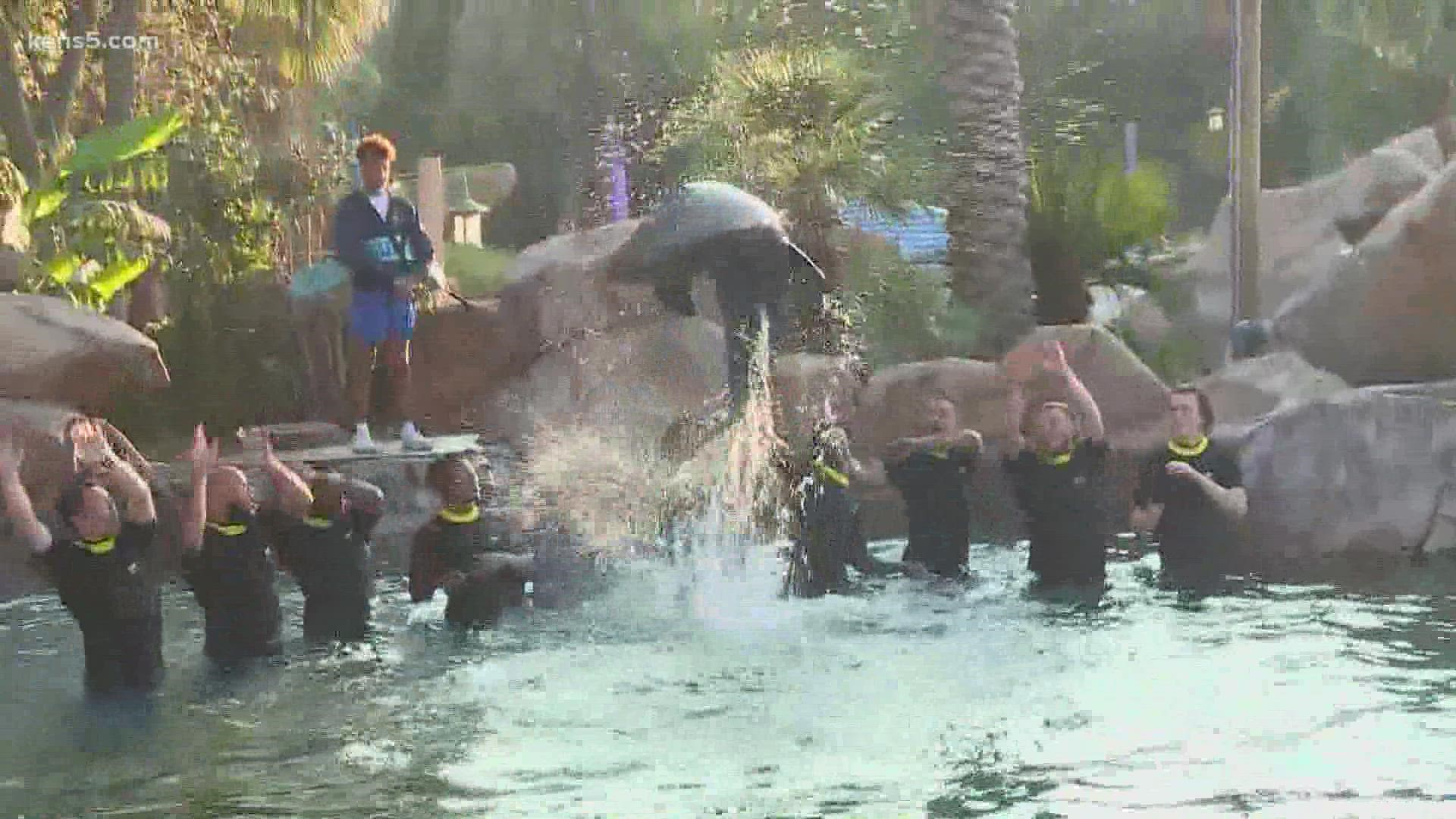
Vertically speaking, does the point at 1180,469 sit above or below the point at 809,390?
A: below

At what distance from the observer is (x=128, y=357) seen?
23.6 ft

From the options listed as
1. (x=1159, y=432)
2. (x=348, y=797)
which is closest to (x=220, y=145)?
(x=348, y=797)

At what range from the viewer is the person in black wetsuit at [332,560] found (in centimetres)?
681

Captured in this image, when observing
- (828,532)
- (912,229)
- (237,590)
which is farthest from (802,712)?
(912,229)

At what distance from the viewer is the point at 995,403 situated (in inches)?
328

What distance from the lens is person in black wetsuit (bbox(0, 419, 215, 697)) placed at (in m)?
6.20

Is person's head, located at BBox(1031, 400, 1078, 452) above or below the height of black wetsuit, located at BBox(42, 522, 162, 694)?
above

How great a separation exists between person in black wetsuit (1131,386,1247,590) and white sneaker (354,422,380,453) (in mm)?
2639

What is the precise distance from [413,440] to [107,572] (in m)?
1.45

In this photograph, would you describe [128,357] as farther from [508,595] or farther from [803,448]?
[803,448]

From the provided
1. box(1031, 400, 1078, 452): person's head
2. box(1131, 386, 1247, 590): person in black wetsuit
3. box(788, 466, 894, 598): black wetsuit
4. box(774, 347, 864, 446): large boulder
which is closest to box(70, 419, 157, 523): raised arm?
box(788, 466, 894, 598): black wetsuit

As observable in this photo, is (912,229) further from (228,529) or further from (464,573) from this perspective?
(228,529)

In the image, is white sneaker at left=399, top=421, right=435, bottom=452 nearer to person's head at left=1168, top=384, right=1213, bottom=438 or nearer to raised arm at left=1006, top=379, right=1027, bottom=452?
raised arm at left=1006, top=379, right=1027, bottom=452

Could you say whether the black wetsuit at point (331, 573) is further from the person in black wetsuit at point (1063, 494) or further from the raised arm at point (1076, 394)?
the raised arm at point (1076, 394)
